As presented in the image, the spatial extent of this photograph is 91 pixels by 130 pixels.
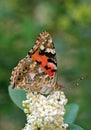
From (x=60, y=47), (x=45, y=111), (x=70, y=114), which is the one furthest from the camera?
(x=60, y=47)

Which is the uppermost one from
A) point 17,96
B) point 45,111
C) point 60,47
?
point 60,47

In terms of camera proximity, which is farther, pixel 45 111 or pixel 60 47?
pixel 60 47

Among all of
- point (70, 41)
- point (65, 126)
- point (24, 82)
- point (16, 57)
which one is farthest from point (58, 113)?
point (70, 41)

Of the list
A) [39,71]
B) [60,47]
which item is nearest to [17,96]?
[39,71]

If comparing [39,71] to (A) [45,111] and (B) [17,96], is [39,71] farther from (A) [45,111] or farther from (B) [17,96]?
(A) [45,111]

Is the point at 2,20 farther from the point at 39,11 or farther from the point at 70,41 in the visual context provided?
the point at 39,11

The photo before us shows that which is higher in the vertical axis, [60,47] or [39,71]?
[60,47]

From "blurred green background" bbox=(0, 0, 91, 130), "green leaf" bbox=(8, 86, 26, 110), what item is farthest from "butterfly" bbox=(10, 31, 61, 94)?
"blurred green background" bbox=(0, 0, 91, 130)

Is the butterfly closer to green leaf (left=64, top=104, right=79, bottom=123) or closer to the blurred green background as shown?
green leaf (left=64, top=104, right=79, bottom=123)

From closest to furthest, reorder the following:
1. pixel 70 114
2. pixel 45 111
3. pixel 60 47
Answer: pixel 45 111
pixel 70 114
pixel 60 47
